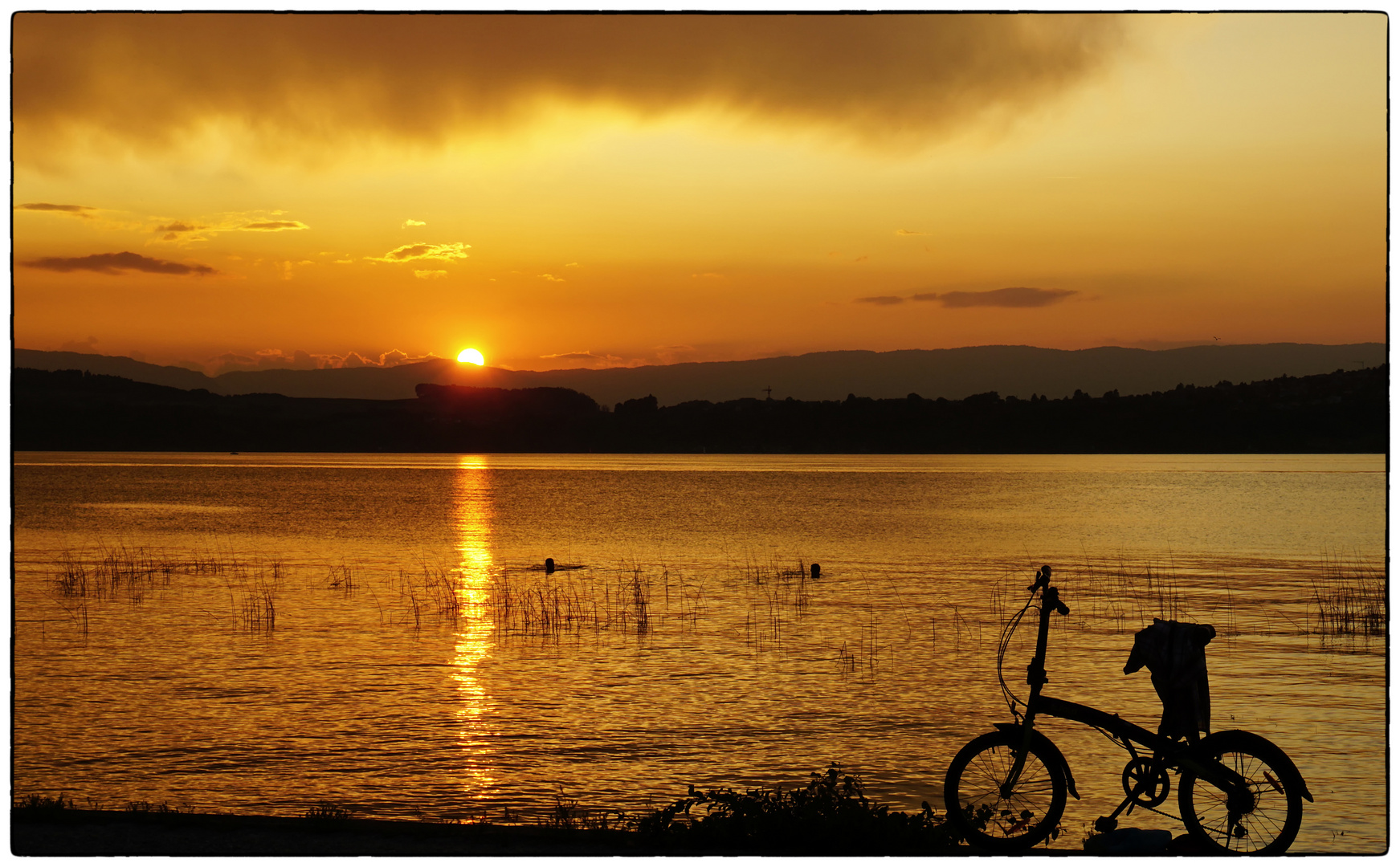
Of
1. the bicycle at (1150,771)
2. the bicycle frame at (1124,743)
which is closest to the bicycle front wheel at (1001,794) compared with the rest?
the bicycle at (1150,771)

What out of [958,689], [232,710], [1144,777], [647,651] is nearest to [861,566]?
[647,651]

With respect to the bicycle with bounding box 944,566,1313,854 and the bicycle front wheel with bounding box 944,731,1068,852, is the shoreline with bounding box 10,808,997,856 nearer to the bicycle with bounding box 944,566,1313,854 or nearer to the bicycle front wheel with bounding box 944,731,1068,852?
the bicycle front wheel with bounding box 944,731,1068,852

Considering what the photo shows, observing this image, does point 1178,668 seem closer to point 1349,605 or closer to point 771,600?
point 1349,605

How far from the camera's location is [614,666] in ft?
114

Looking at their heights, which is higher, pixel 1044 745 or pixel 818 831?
pixel 1044 745

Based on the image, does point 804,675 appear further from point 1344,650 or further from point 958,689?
point 1344,650

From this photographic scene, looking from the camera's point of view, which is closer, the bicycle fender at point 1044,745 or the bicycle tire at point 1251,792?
the bicycle tire at point 1251,792

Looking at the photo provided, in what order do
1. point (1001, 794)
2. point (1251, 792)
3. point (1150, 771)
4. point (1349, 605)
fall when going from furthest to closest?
1. point (1349, 605)
2. point (1001, 794)
3. point (1150, 771)
4. point (1251, 792)

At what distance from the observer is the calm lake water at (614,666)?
867 inches

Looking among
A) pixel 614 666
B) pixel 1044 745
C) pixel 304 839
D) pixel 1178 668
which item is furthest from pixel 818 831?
pixel 614 666

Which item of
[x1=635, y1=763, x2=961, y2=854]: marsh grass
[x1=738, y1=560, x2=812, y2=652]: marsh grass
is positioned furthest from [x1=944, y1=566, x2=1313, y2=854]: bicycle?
[x1=738, y1=560, x2=812, y2=652]: marsh grass

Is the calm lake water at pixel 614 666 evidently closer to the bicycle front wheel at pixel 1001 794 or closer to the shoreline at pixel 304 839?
the bicycle front wheel at pixel 1001 794

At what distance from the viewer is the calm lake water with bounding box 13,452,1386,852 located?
22.0 meters

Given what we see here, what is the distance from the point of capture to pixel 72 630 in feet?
132
